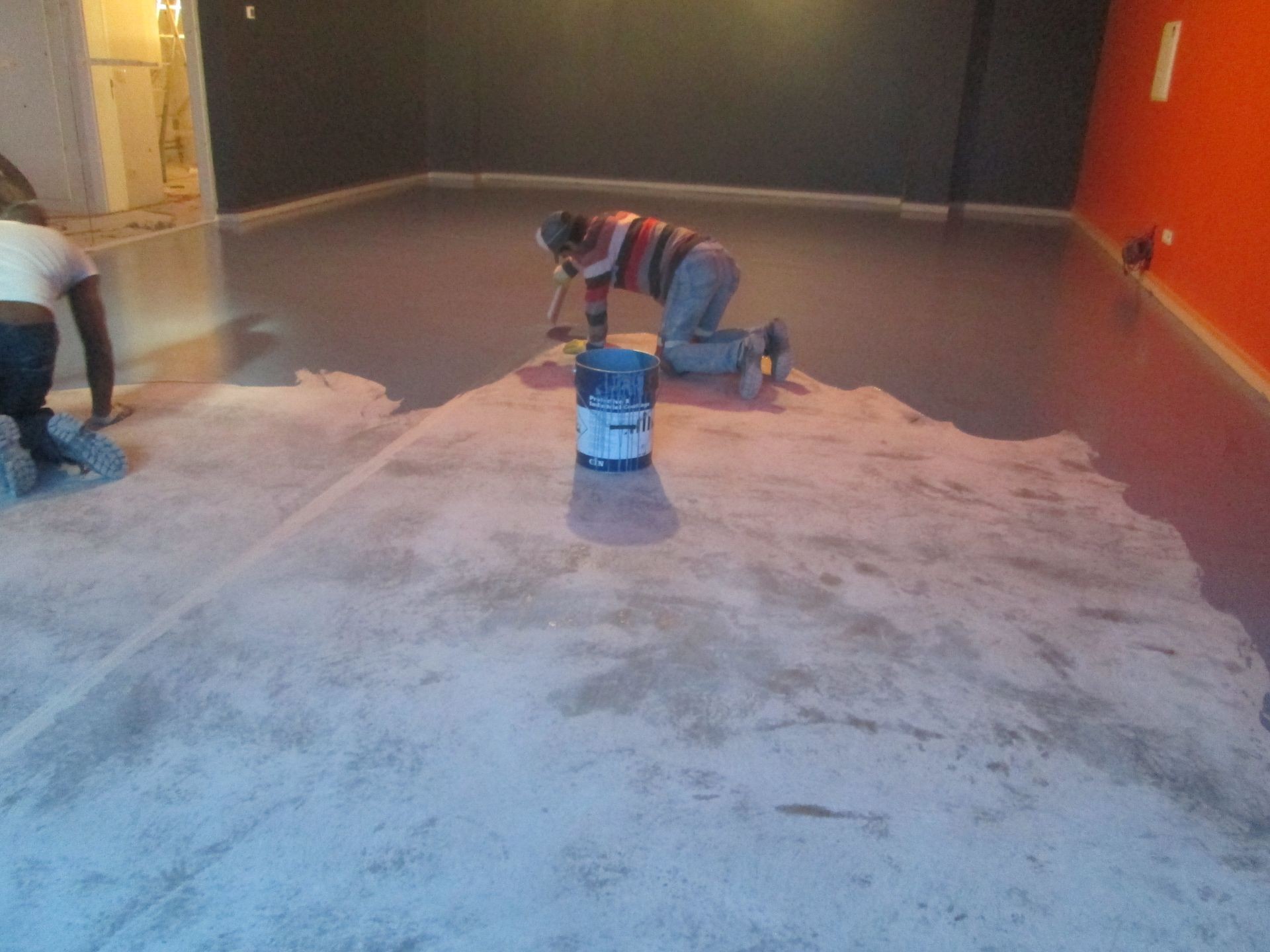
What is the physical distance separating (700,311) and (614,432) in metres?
1.05

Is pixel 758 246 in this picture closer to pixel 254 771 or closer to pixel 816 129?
pixel 816 129

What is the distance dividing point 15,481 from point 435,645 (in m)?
1.31

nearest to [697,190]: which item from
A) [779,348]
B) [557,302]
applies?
[557,302]

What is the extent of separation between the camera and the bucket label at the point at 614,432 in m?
2.63

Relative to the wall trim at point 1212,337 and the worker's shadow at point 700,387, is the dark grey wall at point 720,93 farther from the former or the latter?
the worker's shadow at point 700,387

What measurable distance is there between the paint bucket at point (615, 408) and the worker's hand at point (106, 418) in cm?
145

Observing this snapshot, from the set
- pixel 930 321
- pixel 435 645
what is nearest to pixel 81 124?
pixel 930 321

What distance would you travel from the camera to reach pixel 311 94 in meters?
7.64

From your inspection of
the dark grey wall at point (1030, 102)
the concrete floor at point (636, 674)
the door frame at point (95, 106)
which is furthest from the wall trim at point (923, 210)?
the door frame at point (95, 106)

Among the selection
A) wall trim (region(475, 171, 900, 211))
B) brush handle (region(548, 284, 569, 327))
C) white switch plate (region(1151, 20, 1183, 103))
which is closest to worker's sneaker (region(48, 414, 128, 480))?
brush handle (region(548, 284, 569, 327))

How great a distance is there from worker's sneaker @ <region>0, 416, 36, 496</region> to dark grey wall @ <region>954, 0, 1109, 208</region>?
27.4 feet

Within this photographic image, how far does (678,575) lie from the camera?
7.32 feet

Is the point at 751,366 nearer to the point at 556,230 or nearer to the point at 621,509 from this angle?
the point at 556,230

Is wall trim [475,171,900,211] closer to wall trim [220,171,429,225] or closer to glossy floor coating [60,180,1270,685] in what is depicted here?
wall trim [220,171,429,225]
